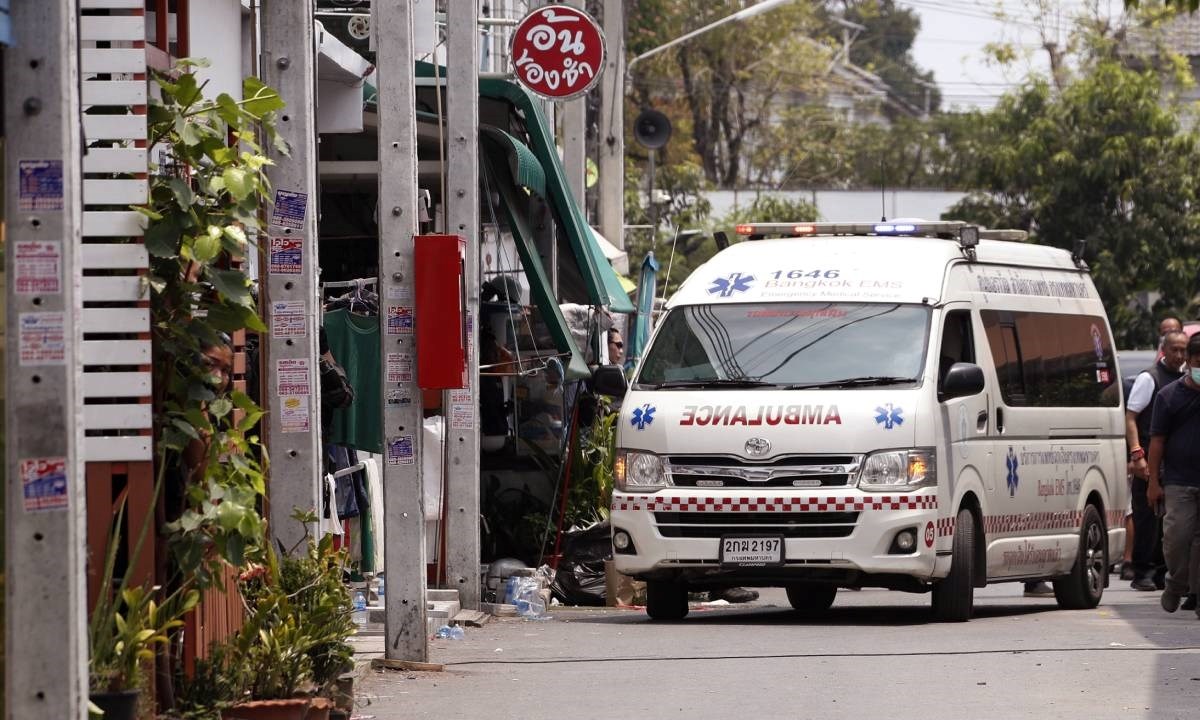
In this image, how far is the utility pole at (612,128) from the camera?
2447cm

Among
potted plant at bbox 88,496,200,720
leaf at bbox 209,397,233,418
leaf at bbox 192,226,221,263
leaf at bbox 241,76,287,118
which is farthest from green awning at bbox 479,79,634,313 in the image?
potted plant at bbox 88,496,200,720

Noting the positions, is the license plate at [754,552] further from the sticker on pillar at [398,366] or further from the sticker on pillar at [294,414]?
the sticker on pillar at [294,414]

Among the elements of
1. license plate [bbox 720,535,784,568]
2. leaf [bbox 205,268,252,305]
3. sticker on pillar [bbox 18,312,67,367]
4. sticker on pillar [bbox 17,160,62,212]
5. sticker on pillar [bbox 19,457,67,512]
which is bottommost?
license plate [bbox 720,535,784,568]

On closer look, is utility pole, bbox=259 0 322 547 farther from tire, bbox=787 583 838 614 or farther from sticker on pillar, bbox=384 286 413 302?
tire, bbox=787 583 838 614

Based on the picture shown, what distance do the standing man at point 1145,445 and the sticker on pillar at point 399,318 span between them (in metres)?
6.91

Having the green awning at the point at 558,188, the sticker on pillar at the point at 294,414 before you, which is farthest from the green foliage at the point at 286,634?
the green awning at the point at 558,188

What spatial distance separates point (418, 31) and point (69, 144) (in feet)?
34.2

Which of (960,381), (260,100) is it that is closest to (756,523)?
(960,381)

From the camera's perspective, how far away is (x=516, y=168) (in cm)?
1548

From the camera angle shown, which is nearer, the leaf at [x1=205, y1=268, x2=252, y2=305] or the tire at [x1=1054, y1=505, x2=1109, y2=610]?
the leaf at [x1=205, y1=268, x2=252, y2=305]

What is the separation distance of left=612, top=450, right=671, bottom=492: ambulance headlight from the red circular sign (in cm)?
422

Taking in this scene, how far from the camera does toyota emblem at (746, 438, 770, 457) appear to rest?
12.7m

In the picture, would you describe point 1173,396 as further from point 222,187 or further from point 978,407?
point 222,187

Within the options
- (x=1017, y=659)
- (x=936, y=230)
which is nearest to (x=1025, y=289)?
(x=936, y=230)
